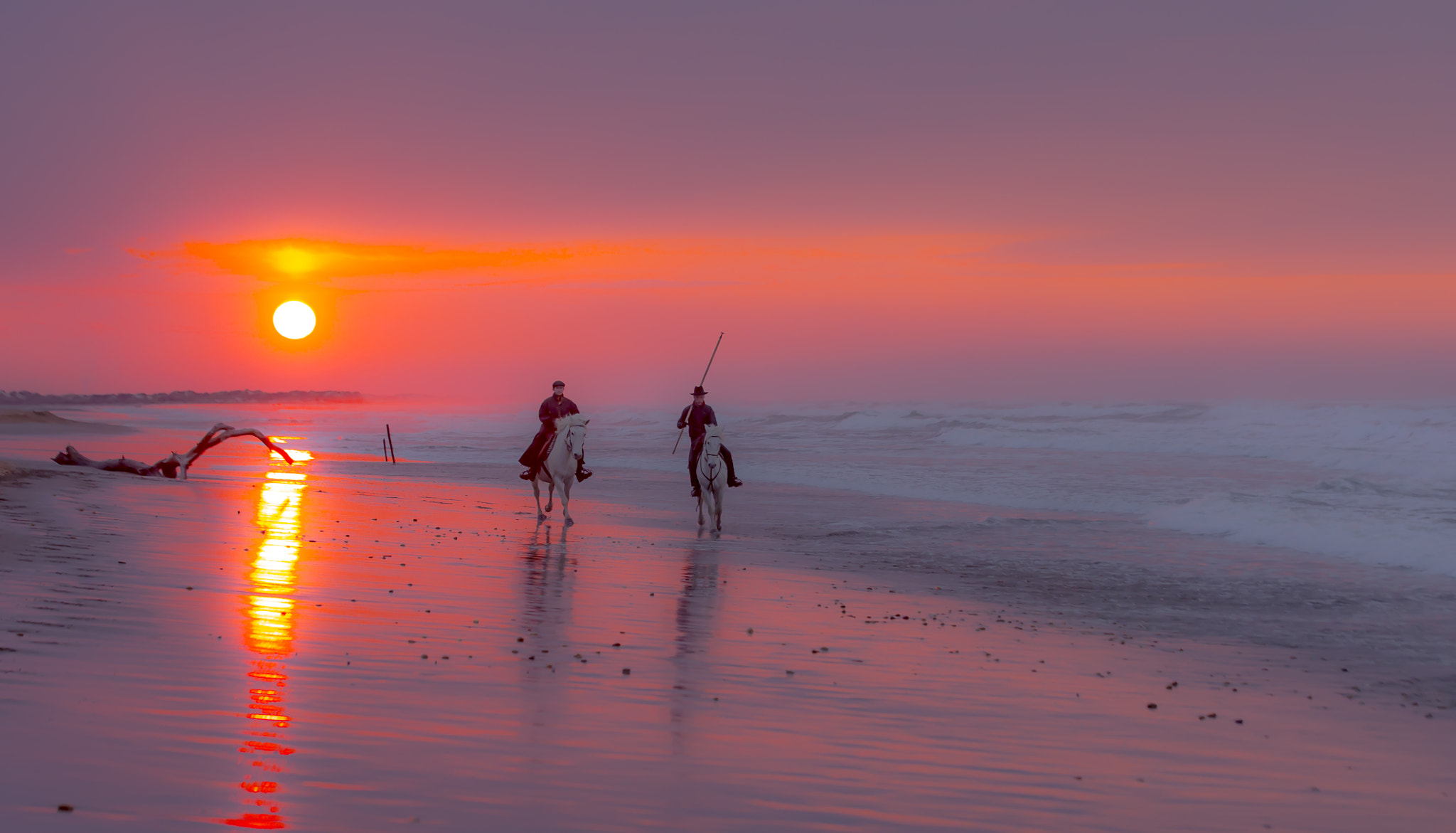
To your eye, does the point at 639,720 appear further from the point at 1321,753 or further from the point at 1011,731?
the point at 1321,753

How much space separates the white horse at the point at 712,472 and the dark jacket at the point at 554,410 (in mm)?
2531

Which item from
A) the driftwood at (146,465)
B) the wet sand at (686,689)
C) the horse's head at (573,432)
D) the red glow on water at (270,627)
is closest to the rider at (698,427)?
the horse's head at (573,432)

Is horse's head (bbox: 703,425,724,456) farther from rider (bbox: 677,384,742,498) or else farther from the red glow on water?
the red glow on water

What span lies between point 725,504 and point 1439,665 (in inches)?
646

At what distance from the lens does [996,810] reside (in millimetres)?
4840

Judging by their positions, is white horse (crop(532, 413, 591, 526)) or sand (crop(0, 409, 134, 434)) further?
sand (crop(0, 409, 134, 434))

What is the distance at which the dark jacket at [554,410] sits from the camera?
19.4 meters

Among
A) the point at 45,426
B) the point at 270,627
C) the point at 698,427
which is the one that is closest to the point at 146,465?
the point at 698,427

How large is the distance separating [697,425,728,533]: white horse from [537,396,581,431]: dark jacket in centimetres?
253

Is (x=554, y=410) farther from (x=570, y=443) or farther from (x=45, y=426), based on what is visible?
(x=45, y=426)

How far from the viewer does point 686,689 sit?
6926 millimetres

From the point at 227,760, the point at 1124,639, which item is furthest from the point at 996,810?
the point at 1124,639

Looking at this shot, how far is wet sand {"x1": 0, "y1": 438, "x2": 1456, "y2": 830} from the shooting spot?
466 cm

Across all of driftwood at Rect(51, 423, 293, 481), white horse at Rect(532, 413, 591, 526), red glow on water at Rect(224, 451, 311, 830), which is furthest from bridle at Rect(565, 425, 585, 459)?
driftwood at Rect(51, 423, 293, 481)
